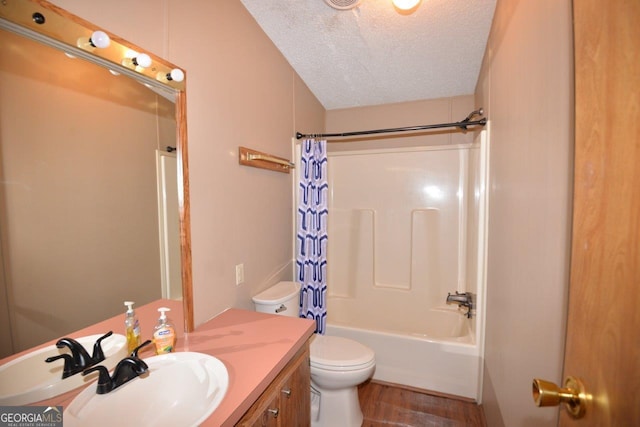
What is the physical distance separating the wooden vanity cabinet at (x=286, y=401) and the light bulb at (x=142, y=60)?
4.12 feet

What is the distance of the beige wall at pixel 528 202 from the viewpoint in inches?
30.1

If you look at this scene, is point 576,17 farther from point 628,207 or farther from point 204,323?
point 204,323

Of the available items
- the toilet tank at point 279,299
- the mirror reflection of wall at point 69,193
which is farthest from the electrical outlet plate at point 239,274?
the mirror reflection of wall at point 69,193

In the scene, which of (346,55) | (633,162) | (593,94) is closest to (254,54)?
(346,55)

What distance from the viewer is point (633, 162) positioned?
0.41 m

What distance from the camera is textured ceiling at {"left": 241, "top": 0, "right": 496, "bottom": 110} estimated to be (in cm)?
162

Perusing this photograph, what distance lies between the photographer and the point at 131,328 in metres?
0.98

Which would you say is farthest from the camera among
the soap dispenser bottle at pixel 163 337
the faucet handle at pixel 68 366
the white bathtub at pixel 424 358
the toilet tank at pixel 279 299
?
the white bathtub at pixel 424 358

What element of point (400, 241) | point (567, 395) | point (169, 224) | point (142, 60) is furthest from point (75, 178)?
point (400, 241)

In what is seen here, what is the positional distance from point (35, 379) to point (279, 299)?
1.16 metres

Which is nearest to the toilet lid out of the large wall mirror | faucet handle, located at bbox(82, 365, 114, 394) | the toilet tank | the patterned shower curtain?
the toilet tank

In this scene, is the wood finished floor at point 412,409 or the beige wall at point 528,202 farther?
the wood finished floor at point 412,409

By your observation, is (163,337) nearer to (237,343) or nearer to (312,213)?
(237,343)

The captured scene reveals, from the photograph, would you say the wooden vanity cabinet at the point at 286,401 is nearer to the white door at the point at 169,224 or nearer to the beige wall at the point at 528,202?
the white door at the point at 169,224
